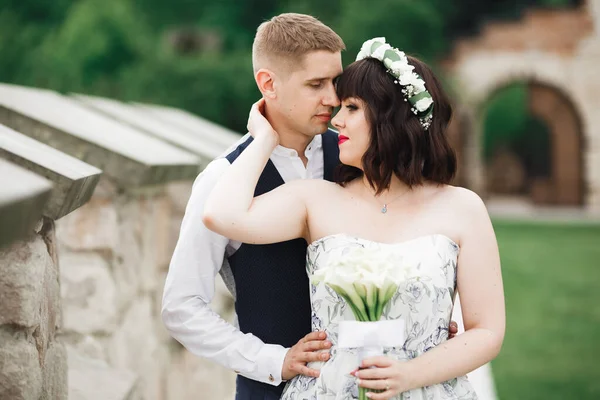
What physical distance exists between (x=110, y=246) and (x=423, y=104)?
1.63 m

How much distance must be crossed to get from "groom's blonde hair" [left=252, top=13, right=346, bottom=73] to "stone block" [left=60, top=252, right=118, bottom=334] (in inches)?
49.1

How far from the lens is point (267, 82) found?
282 centimetres

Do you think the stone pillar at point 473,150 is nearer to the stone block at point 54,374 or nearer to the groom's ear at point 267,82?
the groom's ear at point 267,82

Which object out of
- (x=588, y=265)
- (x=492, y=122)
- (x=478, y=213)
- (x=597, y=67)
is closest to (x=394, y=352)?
(x=478, y=213)

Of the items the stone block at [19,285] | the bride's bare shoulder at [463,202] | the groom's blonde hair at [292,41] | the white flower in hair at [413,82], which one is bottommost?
the stone block at [19,285]

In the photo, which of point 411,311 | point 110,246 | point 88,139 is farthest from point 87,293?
point 411,311

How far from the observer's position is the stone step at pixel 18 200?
1.44 meters

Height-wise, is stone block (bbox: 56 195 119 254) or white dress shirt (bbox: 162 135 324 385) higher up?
stone block (bbox: 56 195 119 254)

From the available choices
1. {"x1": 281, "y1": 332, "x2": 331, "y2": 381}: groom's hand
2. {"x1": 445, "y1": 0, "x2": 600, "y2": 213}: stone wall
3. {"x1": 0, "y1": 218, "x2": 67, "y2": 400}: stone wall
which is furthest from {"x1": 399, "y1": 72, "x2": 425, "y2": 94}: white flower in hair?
{"x1": 445, "y1": 0, "x2": 600, "y2": 213}: stone wall

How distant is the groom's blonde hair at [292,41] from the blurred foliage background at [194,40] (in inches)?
428

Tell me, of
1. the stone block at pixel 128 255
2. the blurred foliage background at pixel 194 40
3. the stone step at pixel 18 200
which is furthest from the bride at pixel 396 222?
the blurred foliage background at pixel 194 40

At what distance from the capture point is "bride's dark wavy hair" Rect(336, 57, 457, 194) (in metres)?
2.52

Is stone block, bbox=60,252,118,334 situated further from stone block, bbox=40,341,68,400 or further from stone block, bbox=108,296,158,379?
stone block, bbox=40,341,68,400

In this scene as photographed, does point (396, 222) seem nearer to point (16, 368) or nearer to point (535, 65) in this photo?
point (16, 368)
